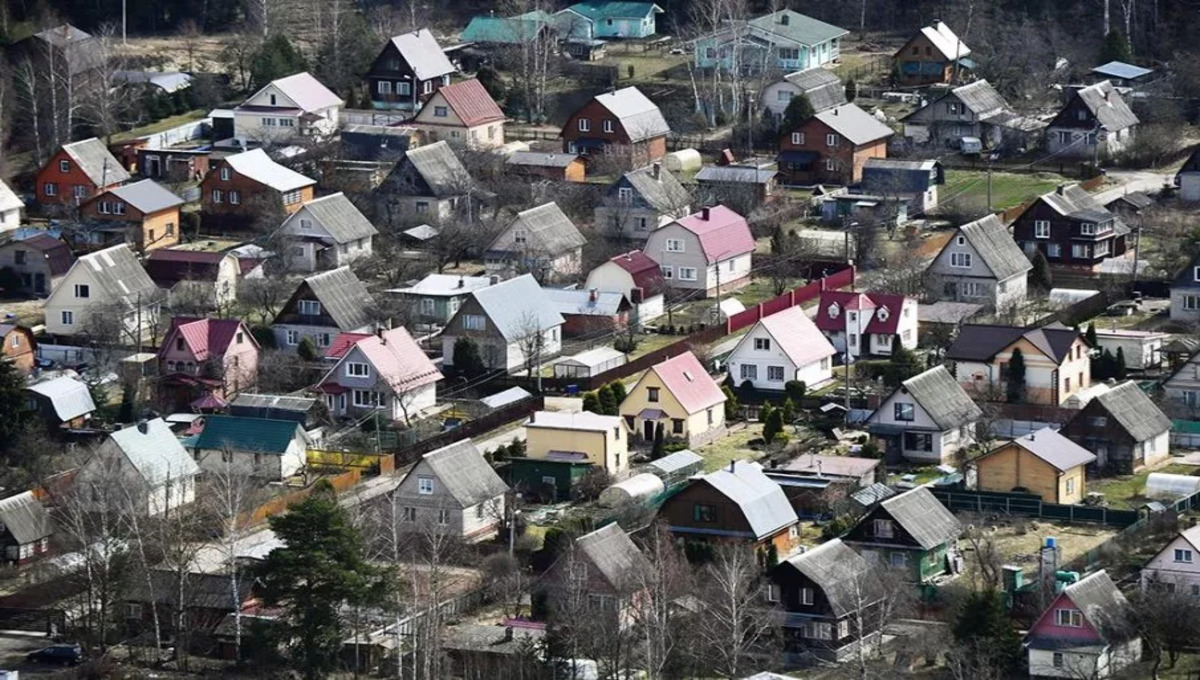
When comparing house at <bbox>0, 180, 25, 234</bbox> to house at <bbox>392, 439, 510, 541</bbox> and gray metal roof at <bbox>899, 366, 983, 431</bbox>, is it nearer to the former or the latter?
house at <bbox>392, 439, 510, 541</bbox>

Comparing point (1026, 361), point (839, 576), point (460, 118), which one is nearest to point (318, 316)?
point (1026, 361)

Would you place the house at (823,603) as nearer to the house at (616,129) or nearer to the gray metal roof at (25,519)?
the gray metal roof at (25,519)

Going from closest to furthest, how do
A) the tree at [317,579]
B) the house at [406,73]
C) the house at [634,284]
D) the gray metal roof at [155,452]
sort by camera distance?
the tree at [317,579] → the gray metal roof at [155,452] → the house at [634,284] → the house at [406,73]

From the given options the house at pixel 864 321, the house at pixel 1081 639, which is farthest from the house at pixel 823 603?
the house at pixel 864 321

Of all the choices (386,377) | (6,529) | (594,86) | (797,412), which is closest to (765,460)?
(797,412)

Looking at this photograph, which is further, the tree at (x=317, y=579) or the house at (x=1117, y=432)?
the house at (x=1117, y=432)

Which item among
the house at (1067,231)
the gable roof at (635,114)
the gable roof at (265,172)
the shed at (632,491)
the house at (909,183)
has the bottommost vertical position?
the shed at (632,491)

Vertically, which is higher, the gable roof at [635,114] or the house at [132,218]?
the gable roof at [635,114]
